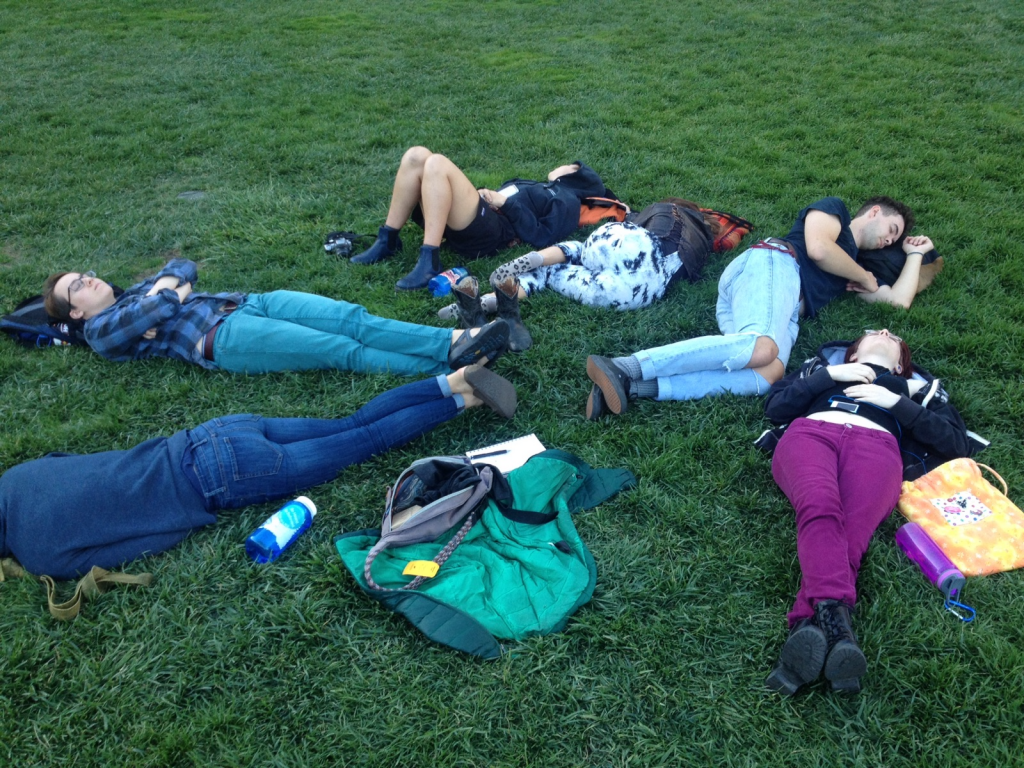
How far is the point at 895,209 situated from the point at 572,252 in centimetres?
234

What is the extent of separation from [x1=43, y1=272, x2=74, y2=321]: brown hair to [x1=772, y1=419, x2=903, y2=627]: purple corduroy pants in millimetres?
4451

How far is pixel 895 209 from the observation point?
15.5 feet

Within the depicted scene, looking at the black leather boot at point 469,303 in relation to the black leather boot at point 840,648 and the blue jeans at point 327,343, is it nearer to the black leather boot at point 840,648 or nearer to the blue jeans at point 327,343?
the blue jeans at point 327,343

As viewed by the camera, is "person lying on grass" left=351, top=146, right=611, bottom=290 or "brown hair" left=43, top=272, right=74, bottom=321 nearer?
"brown hair" left=43, top=272, right=74, bottom=321

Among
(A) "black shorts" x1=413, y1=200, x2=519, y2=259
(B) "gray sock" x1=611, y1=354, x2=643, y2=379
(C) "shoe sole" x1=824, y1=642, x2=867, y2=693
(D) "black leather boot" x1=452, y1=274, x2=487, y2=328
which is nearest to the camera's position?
(C) "shoe sole" x1=824, y1=642, x2=867, y2=693

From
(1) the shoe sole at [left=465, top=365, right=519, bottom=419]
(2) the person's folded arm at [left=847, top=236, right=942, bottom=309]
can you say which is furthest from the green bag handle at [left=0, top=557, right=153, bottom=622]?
(2) the person's folded arm at [left=847, top=236, right=942, bottom=309]

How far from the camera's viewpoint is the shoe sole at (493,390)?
3.68m

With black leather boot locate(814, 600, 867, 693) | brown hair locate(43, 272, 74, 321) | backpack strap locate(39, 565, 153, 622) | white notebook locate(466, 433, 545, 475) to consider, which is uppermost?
brown hair locate(43, 272, 74, 321)

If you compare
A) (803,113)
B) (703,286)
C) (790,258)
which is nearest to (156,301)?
(703,286)

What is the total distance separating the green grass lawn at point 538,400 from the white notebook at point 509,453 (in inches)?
4.7

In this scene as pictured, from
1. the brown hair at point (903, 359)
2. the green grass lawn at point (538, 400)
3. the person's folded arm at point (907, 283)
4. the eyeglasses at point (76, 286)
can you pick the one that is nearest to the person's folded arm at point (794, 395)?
the green grass lawn at point (538, 400)

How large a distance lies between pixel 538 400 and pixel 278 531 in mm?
1683

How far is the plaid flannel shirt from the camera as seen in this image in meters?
4.13

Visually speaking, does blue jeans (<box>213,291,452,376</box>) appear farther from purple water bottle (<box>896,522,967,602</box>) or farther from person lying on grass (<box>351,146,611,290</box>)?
purple water bottle (<box>896,522,967,602</box>)
